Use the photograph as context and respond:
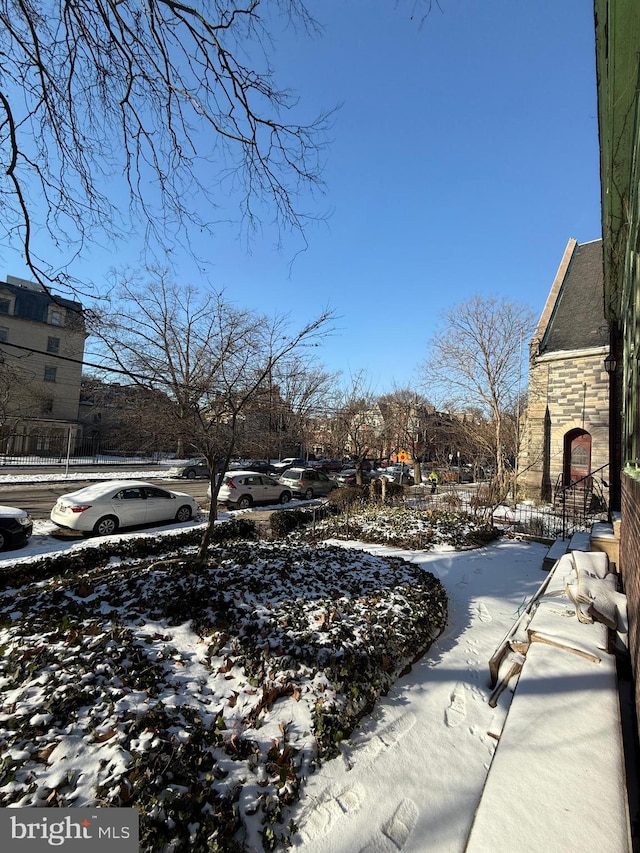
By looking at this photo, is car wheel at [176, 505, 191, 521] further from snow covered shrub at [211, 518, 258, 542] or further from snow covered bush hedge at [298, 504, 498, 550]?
snow covered bush hedge at [298, 504, 498, 550]

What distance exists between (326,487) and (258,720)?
17.4 metres

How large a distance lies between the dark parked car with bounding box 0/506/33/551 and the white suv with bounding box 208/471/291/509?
21.8 feet

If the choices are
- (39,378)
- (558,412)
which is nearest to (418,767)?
(558,412)

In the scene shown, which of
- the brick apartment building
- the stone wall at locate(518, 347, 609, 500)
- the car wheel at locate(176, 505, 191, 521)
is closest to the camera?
the car wheel at locate(176, 505, 191, 521)

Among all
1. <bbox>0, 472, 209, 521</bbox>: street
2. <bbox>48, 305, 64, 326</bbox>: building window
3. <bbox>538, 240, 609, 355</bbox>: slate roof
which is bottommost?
<bbox>0, 472, 209, 521</bbox>: street

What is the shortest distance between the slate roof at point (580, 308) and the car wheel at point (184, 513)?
1711 cm

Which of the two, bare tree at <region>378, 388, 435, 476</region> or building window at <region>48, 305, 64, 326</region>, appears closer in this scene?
building window at <region>48, 305, 64, 326</region>

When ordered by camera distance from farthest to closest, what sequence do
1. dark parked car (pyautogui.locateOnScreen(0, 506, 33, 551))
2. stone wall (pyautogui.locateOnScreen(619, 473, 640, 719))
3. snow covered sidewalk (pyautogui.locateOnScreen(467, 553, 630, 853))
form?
1. dark parked car (pyautogui.locateOnScreen(0, 506, 33, 551))
2. stone wall (pyautogui.locateOnScreen(619, 473, 640, 719))
3. snow covered sidewalk (pyautogui.locateOnScreen(467, 553, 630, 853))

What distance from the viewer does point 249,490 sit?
16016 mm

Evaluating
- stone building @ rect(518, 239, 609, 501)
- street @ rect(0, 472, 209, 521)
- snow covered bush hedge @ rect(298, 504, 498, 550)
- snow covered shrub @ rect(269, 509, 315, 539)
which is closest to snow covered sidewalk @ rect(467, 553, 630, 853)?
snow covered bush hedge @ rect(298, 504, 498, 550)

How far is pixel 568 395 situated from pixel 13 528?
2007 cm

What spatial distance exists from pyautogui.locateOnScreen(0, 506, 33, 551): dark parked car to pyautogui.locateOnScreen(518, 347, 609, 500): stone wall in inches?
720

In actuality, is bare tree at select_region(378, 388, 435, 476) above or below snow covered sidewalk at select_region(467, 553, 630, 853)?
above

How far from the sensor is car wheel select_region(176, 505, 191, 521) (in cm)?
1203
